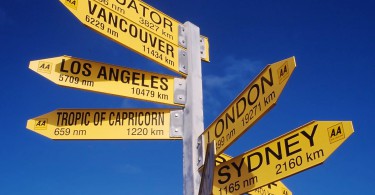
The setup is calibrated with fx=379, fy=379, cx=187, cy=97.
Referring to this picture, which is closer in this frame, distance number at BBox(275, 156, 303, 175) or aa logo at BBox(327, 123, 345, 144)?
aa logo at BBox(327, 123, 345, 144)

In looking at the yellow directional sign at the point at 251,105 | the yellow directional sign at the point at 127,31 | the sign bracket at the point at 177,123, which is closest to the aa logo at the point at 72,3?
the yellow directional sign at the point at 127,31

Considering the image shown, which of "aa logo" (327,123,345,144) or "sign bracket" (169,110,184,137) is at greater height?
"sign bracket" (169,110,184,137)

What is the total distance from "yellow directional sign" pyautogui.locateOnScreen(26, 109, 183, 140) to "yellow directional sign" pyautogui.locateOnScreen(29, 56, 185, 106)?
19 cm

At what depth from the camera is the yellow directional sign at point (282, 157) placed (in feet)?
10.3

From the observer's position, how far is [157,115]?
3967mm

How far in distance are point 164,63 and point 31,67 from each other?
1.37 m

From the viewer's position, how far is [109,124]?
3.97m

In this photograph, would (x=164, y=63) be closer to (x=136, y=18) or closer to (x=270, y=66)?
(x=136, y=18)

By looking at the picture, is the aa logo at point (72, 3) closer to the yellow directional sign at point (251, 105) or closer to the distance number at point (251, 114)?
the yellow directional sign at point (251, 105)

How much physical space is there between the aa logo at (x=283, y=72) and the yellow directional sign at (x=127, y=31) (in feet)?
4.64

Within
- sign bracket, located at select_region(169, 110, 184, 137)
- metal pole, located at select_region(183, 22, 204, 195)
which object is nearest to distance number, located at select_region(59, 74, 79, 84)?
sign bracket, located at select_region(169, 110, 184, 137)

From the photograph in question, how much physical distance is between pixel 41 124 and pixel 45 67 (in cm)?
62

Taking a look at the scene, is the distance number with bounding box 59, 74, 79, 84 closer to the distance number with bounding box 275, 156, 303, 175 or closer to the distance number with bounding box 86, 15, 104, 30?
the distance number with bounding box 86, 15, 104, 30

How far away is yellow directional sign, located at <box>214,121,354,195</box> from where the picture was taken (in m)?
3.14
